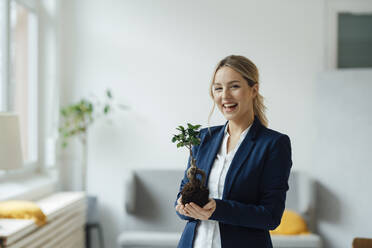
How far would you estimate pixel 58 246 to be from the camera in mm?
3039

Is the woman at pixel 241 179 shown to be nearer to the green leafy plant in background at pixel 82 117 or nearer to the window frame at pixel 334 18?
the green leafy plant in background at pixel 82 117

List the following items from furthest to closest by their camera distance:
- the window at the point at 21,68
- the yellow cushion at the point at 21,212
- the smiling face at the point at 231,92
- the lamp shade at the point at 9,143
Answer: the window at the point at 21,68 < the yellow cushion at the point at 21,212 < the lamp shade at the point at 9,143 < the smiling face at the point at 231,92

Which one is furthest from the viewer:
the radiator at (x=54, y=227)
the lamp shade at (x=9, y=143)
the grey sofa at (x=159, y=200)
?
the grey sofa at (x=159, y=200)

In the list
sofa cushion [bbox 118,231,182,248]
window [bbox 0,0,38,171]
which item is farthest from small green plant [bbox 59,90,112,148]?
sofa cushion [bbox 118,231,182,248]

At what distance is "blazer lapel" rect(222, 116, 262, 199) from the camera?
1.37 m

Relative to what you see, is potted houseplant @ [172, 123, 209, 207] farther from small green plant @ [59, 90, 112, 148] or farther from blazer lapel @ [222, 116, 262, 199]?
small green plant @ [59, 90, 112, 148]

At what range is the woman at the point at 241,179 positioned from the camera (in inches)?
51.9

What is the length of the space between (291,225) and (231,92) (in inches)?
90.2

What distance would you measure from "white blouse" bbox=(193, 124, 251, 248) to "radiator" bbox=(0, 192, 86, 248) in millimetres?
1251

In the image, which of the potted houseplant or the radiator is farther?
the radiator

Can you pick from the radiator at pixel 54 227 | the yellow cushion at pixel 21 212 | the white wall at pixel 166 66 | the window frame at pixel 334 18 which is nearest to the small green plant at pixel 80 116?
the white wall at pixel 166 66

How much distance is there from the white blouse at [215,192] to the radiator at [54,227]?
1.25m

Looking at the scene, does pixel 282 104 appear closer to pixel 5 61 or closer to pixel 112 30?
pixel 112 30

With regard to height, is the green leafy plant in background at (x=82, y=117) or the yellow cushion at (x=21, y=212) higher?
the green leafy plant in background at (x=82, y=117)
